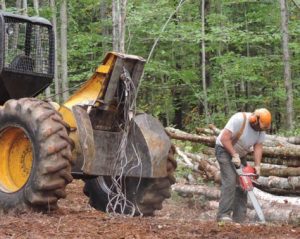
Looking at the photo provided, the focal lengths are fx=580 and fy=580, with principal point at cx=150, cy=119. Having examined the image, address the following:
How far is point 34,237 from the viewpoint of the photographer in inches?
222

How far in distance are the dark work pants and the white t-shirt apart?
0.67 ft

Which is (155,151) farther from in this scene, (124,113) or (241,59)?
(241,59)

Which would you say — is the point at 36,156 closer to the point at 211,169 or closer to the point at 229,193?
the point at 229,193

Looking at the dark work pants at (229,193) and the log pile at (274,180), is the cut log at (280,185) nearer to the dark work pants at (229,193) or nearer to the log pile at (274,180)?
the log pile at (274,180)

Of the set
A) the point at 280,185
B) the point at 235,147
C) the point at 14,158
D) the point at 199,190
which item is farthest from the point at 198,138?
the point at 14,158

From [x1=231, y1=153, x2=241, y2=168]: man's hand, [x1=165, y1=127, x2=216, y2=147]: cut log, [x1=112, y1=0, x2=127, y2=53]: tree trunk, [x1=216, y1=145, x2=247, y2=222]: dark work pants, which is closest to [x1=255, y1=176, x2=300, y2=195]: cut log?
[x1=216, y1=145, x2=247, y2=222]: dark work pants

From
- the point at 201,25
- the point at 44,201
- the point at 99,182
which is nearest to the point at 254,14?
the point at 201,25

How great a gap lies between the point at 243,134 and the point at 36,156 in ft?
9.53

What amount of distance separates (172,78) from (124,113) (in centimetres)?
1790

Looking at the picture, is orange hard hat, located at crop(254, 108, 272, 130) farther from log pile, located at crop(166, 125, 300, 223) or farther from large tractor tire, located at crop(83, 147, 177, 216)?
log pile, located at crop(166, 125, 300, 223)

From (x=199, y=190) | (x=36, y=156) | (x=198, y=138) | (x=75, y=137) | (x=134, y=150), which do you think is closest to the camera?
(x=36, y=156)

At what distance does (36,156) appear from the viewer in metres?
7.23

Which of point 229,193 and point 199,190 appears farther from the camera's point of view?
point 199,190

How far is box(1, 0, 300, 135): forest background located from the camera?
70.1ft
